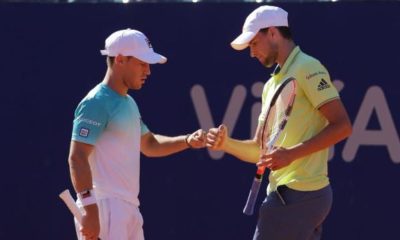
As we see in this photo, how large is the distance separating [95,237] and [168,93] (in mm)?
2304

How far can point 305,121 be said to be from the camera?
497 centimetres

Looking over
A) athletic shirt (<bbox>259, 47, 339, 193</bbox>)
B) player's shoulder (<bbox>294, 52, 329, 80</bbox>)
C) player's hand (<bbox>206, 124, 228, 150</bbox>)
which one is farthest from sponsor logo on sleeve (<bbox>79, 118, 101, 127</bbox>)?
player's shoulder (<bbox>294, 52, 329, 80</bbox>)

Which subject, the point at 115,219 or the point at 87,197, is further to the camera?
the point at 115,219

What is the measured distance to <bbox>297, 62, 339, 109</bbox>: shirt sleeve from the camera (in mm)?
4879

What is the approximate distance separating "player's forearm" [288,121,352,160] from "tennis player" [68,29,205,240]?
2.75ft

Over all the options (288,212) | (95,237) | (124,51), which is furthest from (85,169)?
(288,212)

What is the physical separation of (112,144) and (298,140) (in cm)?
89

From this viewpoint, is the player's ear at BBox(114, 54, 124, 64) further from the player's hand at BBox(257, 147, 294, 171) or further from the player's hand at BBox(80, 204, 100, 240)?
the player's hand at BBox(257, 147, 294, 171)

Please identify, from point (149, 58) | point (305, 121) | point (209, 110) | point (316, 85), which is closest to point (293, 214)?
point (305, 121)

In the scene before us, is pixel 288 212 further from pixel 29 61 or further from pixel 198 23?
pixel 29 61

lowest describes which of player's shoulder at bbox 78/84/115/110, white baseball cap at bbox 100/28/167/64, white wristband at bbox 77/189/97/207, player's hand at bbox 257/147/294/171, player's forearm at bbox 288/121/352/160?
white wristband at bbox 77/189/97/207

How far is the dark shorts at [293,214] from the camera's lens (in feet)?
16.2

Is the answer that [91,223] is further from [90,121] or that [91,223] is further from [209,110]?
[209,110]

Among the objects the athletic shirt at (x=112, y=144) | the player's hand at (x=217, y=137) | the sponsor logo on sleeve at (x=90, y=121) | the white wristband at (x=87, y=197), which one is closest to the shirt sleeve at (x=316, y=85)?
the player's hand at (x=217, y=137)
